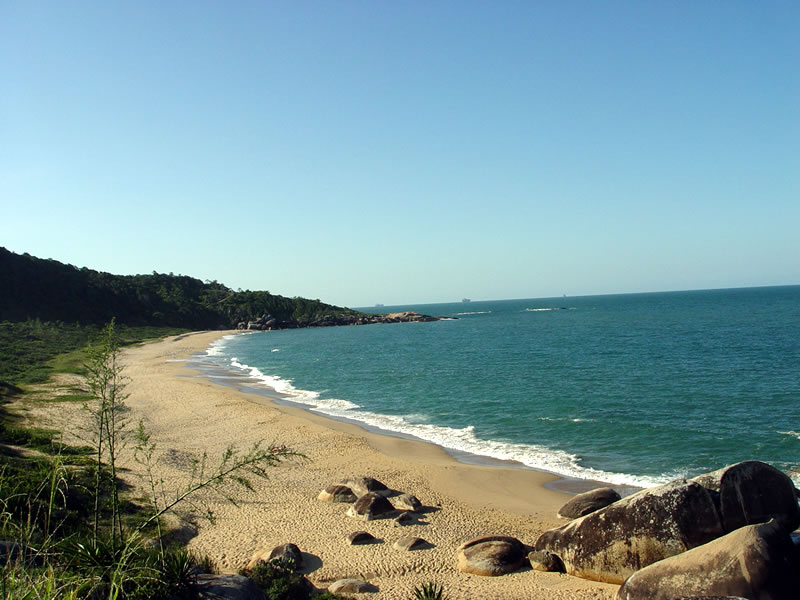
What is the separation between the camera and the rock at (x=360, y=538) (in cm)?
1406

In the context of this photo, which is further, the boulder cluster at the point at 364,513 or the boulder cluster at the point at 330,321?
the boulder cluster at the point at 330,321

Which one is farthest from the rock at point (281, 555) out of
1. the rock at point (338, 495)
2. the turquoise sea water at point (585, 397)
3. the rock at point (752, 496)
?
the turquoise sea water at point (585, 397)

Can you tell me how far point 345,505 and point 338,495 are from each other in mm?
549

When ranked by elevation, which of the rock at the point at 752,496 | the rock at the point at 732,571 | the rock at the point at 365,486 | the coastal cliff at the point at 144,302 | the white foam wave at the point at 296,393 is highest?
the coastal cliff at the point at 144,302

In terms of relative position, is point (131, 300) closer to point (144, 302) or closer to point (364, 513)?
point (144, 302)

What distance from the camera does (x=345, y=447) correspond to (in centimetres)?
2433

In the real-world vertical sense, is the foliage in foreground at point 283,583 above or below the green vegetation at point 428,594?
above

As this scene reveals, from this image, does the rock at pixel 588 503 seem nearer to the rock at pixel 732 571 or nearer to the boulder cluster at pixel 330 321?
the rock at pixel 732 571

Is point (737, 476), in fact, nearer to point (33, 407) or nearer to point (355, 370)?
point (33, 407)

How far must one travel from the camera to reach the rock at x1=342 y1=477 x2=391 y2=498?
17734 mm

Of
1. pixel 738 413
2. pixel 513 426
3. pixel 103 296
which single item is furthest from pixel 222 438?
pixel 103 296

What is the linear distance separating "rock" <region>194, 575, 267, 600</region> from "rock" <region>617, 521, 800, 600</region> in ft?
22.9

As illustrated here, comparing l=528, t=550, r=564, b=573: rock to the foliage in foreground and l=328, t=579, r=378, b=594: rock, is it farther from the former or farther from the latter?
the foliage in foreground

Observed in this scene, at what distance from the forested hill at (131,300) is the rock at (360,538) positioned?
7288 centimetres
